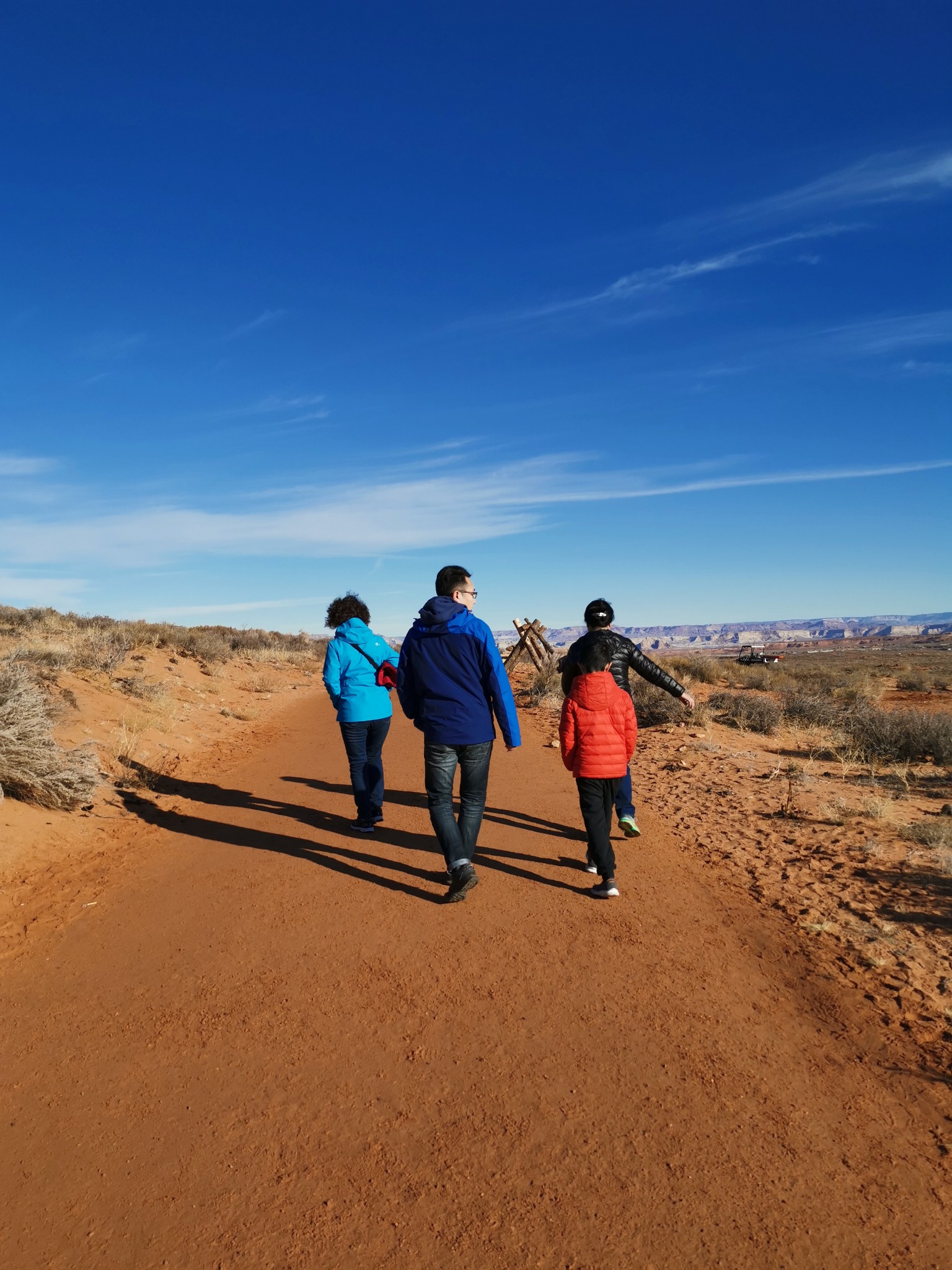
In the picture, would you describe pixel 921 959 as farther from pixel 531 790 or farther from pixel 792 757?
pixel 792 757

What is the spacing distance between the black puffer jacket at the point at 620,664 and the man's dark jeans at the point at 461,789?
964 millimetres

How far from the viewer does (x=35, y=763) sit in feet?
22.9

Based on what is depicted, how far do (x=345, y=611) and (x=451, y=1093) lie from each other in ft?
15.0

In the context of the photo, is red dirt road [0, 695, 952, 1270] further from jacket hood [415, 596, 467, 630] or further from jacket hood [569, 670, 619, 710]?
jacket hood [415, 596, 467, 630]

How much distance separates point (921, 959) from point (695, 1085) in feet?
6.14

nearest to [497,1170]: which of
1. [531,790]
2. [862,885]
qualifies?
[862,885]

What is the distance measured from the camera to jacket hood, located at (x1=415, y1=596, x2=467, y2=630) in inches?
196

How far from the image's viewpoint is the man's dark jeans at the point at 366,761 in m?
6.63

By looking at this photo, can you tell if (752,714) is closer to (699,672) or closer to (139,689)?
(139,689)

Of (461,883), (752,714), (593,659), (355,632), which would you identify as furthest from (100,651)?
(593,659)

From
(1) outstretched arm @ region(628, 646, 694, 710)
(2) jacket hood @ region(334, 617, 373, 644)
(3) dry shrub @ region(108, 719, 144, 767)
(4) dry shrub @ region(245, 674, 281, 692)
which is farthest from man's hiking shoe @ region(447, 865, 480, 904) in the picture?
(4) dry shrub @ region(245, 674, 281, 692)

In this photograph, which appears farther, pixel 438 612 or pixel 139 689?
pixel 139 689

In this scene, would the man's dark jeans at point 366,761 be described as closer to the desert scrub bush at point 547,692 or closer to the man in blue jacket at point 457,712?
the man in blue jacket at point 457,712

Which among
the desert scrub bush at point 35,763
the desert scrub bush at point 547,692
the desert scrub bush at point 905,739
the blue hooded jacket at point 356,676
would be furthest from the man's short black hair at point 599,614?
the desert scrub bush at point 547,692
